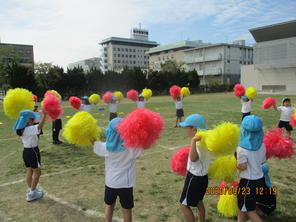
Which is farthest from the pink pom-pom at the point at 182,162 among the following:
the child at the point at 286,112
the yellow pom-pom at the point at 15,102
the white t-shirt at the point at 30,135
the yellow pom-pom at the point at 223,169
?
the child at the point at 286,112

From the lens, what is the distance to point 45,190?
16.0 ft

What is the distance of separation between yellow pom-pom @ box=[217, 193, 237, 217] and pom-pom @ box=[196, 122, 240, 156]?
1.19 metres

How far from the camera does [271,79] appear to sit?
51344 mm

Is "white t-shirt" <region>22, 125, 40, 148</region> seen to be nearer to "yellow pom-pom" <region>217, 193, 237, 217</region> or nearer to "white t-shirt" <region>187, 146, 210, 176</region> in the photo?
"white t-shirt" <region>187, 146, 210, 176</region>

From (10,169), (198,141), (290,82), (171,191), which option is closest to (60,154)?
(10,169)

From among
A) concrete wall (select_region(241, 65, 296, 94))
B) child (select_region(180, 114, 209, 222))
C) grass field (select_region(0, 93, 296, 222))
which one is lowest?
grass field (select_region(0, 93, 296, 222))

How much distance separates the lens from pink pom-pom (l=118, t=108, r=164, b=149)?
2.72 metres

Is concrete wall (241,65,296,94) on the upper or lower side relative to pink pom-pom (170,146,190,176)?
upper

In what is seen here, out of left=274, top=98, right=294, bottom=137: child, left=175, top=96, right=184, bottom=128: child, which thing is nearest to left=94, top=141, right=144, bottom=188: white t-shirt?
left=274, top=98, right=294, bottom=137: child

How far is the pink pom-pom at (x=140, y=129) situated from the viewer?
8.93 ft

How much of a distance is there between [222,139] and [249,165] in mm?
690

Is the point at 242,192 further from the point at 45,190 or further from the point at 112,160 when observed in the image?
the point at 45,190

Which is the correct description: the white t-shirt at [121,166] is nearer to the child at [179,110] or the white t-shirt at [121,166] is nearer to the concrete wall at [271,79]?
the child at [179,110]

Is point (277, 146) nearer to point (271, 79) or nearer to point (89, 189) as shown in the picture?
point (89, 189)
